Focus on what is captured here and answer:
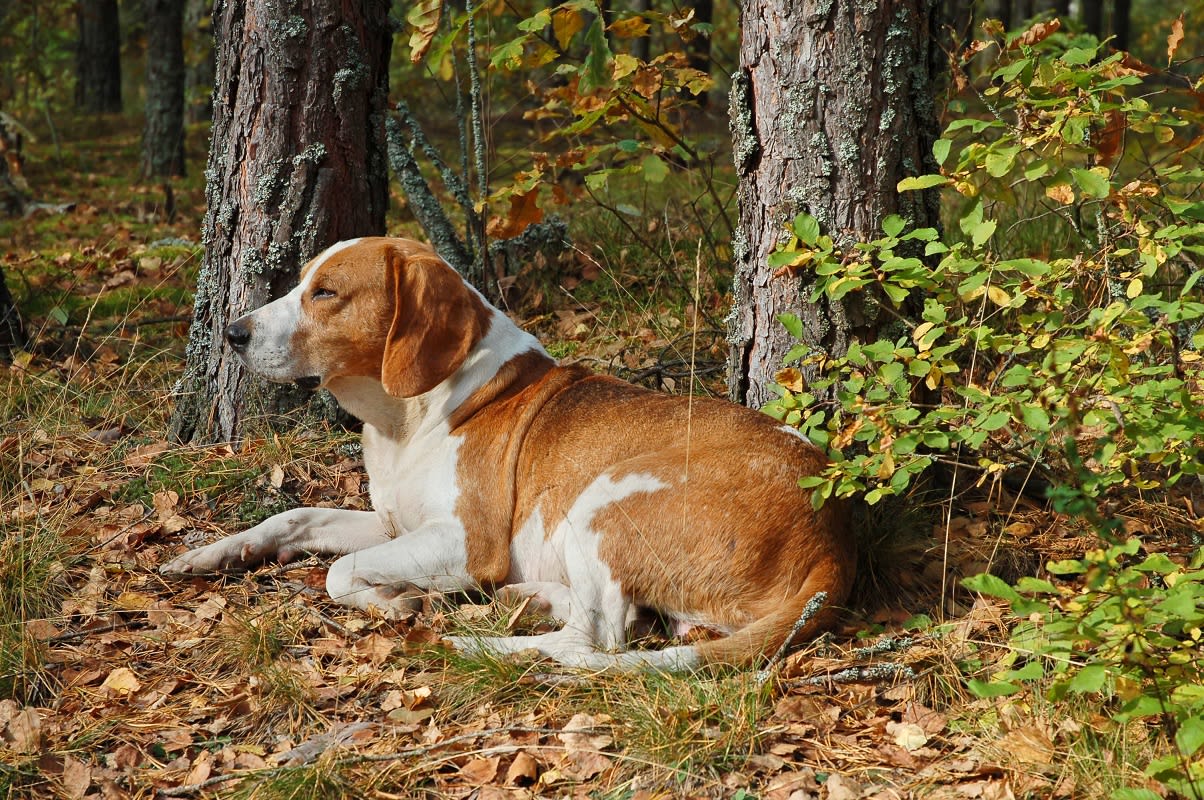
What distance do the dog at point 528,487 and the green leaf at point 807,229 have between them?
0.73m

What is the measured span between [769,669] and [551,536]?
1100 millimetres

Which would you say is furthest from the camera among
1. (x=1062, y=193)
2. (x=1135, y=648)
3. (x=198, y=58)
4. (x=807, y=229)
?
(x=198, y=58)

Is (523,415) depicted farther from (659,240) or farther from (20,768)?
(659,240)

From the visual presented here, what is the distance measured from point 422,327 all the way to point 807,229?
1.56 m

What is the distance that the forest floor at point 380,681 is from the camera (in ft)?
10.1

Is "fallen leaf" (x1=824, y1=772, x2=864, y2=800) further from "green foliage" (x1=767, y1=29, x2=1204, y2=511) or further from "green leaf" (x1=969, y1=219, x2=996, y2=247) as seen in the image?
"green leaf" (x1=969, y1=219, x2=996, y2=247)

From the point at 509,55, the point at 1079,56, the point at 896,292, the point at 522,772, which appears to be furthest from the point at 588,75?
the point at 522,772

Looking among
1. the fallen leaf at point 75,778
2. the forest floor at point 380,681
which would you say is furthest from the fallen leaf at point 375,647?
the fallen leaf at point 75,778

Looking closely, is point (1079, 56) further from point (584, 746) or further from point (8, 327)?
point (8, 327)

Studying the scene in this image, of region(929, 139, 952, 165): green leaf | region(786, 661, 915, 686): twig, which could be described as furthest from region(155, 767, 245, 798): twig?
region(929, 139, 952, 165): green leaf

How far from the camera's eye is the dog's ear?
4.27m

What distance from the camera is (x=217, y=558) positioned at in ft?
14.5

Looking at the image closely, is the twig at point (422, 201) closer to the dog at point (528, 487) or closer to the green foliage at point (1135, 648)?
the dog at point (528, 487)

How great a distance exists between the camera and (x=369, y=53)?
17.6 ft
